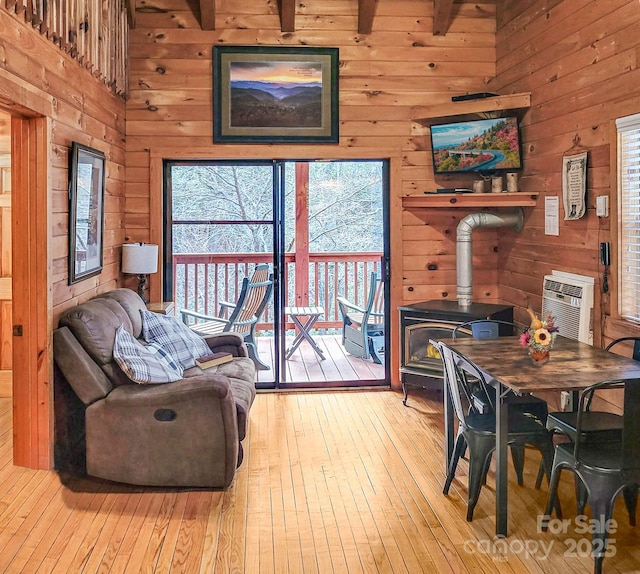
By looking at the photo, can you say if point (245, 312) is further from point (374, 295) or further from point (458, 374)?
point (458, 374)

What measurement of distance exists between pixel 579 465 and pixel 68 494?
2587 mm

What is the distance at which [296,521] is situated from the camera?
310 centimetres

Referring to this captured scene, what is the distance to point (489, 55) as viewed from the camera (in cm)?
552

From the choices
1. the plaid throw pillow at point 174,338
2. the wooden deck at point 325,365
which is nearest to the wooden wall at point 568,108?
the wooden deck at point 325,365

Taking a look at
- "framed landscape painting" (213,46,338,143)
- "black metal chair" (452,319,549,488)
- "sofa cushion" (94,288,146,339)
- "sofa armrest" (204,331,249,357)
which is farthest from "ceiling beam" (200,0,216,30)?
"black metal chair" (452,319,549,488)

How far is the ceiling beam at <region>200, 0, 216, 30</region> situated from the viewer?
5102 mm

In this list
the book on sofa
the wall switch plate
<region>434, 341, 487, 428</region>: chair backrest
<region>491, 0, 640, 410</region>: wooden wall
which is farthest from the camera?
the book on sofa

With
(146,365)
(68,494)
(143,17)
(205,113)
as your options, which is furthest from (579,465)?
(143,17)

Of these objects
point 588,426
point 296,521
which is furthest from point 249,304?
point 588,426

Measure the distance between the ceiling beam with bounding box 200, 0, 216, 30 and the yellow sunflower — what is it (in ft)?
12.4

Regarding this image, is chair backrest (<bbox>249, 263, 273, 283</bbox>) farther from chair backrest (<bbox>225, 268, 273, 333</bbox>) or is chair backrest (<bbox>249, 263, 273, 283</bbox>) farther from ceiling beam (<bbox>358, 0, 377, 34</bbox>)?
ceiling beam (<bbox>358, 0, 377, 34</bbox>)

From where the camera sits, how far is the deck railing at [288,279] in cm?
547

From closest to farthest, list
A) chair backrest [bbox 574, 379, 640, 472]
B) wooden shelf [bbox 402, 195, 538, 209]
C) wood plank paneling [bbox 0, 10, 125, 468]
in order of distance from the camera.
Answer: chair backrest [bbox 574, 379, 640, 472], wood plank paneling [bbox 0, 10, 125, 468], wooden shelf [bbox 402, 195, 538, 209]

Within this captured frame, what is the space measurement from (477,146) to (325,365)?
2.29 metres
